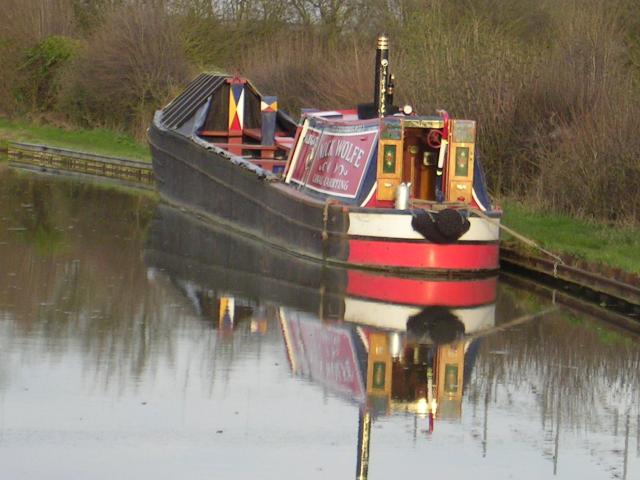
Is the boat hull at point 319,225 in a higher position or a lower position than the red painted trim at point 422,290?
higher

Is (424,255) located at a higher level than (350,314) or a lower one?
higher

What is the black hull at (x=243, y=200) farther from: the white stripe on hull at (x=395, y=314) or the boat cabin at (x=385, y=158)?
the white stripe on hull at (x=395, y=314)

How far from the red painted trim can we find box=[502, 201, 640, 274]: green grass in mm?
1098

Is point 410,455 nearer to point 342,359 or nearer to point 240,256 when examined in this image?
point 342,359

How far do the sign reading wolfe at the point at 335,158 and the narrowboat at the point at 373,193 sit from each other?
0.02 metres

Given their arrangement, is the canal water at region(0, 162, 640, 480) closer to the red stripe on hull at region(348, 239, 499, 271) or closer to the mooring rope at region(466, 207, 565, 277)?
the red stripe on hull at region(348, 239, 499, 271)

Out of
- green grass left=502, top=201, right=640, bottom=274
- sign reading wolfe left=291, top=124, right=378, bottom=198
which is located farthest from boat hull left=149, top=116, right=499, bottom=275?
green grass left=502, top=201, right=640, bottom=274

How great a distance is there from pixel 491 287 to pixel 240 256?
12.4 ft

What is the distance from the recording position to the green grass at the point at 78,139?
114 feet

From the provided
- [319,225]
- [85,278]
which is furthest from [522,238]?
[85,278]

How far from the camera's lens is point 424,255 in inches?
701

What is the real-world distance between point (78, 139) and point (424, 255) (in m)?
21.4

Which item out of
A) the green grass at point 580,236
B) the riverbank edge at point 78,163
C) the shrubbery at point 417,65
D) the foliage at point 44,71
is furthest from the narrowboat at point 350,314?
the foliage at point 44,71

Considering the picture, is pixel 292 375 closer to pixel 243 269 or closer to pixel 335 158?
pixel 243 269
